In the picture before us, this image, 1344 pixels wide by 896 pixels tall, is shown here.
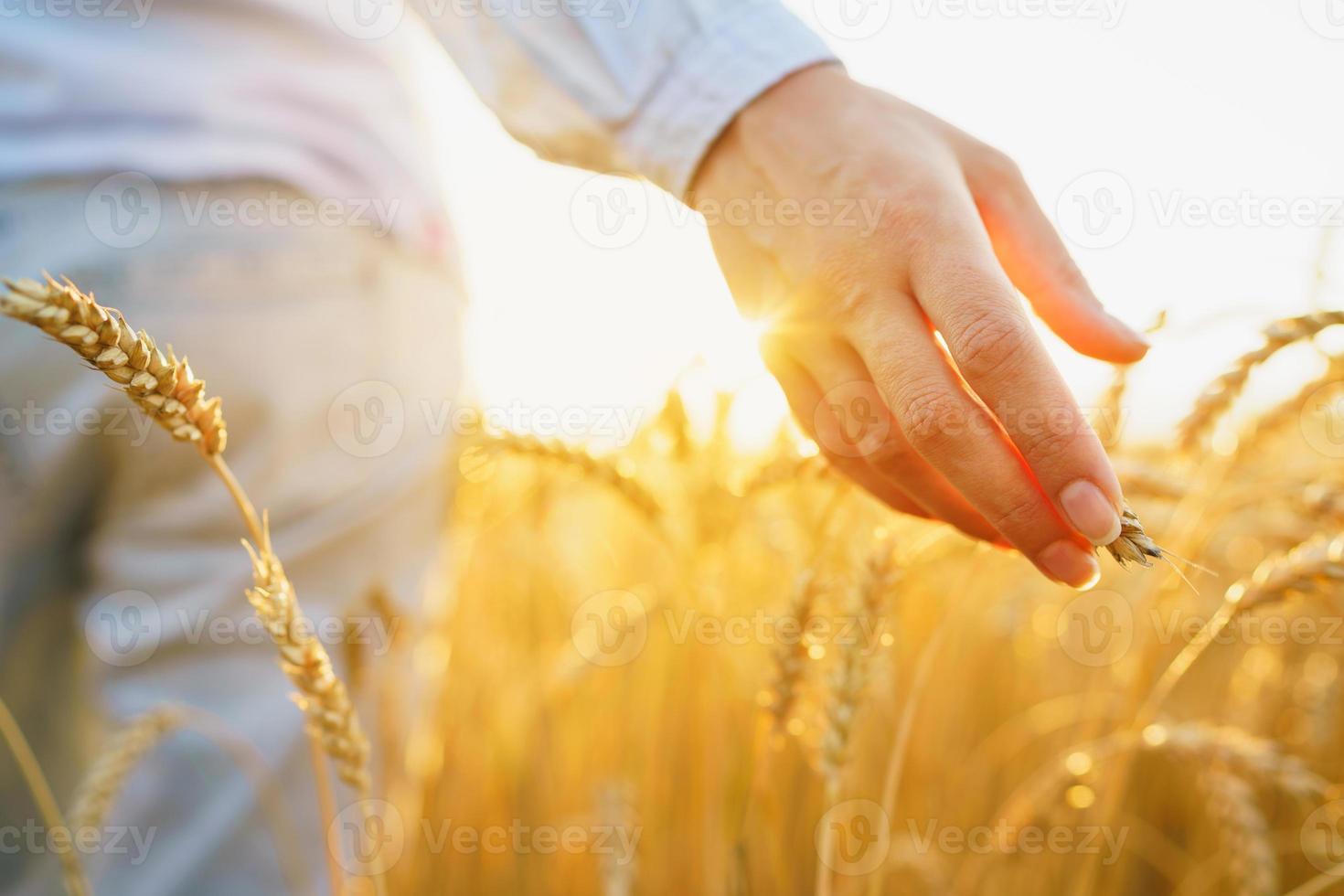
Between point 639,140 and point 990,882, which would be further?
point 990,882

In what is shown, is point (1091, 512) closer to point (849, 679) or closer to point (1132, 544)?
point (1132, 544)

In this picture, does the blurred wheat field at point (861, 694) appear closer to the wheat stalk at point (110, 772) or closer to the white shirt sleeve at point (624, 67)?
the white shirt sleeve at point (624, 67)

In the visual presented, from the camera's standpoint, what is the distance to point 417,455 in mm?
1525

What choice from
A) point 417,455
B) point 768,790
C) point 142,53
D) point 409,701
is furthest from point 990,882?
point 142,53

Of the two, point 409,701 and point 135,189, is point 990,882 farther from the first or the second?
point 135,189

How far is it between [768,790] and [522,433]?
725 millimetres

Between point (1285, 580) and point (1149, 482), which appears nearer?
point (1285, 580)

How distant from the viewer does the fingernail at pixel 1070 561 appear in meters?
0.66

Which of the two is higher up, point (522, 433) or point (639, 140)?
point (639, 140)
